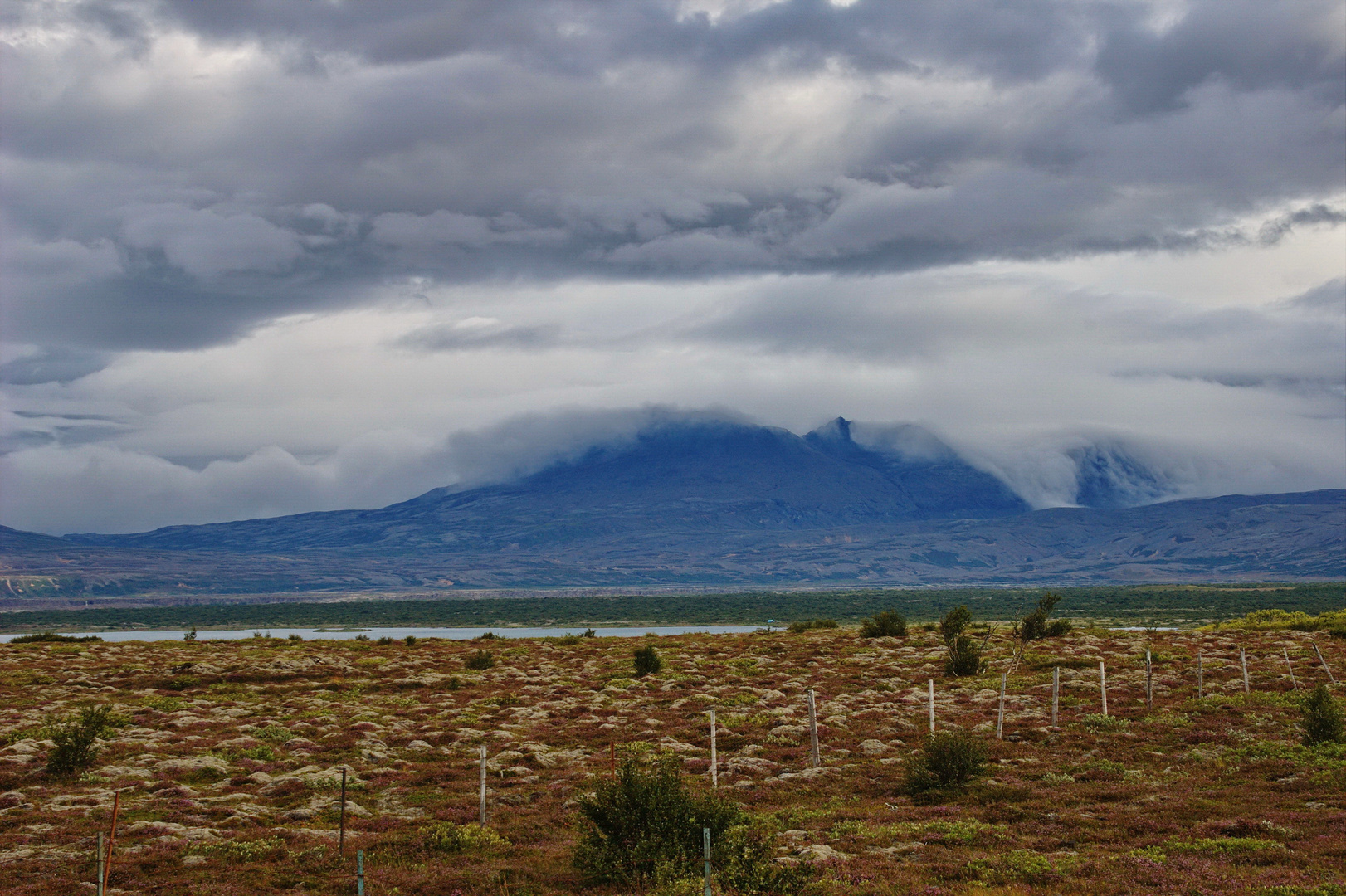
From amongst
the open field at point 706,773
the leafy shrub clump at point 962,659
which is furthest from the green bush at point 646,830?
the leafy shrub clump at point 962,659

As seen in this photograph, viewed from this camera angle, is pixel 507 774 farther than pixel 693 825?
Yes

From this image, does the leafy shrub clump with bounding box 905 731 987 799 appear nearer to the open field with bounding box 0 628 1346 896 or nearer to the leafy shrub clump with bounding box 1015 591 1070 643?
the open field with bounding box 0 628 1346 896

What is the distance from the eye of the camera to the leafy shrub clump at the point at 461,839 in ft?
78.8

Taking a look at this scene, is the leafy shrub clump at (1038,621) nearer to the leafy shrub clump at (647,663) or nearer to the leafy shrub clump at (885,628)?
the leafy shrub clump at (885,628)

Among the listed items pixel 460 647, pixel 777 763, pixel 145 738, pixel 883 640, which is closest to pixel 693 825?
pixel 777 763

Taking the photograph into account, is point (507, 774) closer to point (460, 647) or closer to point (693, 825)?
point (693, 825)

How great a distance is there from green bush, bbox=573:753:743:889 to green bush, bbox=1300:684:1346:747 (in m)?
19.6

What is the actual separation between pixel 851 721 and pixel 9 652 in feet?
217

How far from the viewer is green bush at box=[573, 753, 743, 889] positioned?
21.0m

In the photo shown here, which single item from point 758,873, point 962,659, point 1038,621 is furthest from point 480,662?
point 758,873

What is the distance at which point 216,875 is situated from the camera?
2188 centimetres

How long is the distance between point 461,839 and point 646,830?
513 cm

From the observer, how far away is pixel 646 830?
21797mm

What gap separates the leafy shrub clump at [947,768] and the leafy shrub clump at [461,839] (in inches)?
457
